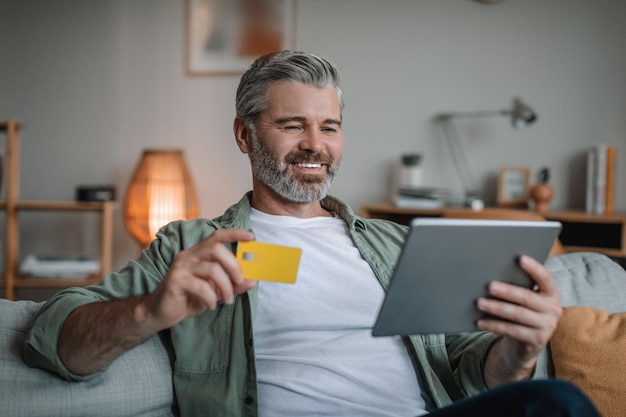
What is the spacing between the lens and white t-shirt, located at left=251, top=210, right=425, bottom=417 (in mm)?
1389

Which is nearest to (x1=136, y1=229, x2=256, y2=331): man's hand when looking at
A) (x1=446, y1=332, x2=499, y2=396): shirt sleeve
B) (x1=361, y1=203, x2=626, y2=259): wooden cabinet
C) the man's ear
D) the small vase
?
(x1=446, y1=332, x2=499, y2=396): shirt sleeve

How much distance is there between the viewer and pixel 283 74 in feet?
5.68

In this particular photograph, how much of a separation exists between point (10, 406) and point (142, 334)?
10.3 inches

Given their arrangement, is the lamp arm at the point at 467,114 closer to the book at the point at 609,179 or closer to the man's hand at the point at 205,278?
the book at the point at 609,179

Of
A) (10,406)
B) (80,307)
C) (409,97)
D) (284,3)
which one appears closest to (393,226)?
(80,307)

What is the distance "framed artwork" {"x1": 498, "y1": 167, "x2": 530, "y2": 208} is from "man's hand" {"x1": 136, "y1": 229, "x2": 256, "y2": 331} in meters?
2.80

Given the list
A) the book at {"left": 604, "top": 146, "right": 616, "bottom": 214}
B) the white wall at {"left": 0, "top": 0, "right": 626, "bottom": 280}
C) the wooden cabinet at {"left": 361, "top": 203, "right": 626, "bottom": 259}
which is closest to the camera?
the wooden cabinet at {"left": 361, "top": 203, "right": 626, "bottom": 259}

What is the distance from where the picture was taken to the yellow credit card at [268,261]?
109cm

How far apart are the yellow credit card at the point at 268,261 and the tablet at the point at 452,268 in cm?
15

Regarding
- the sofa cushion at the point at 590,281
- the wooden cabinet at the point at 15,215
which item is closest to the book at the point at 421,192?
the wooden cabinet at the point at 15,215

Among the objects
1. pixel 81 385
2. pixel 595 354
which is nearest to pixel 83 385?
pixel 81 385

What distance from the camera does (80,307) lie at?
4.20ft

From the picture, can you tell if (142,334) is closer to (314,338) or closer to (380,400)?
(314,338)

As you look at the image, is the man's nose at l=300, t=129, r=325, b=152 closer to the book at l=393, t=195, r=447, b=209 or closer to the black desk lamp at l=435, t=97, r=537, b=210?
→ the book at l=393, t=195, r=447, b=209
